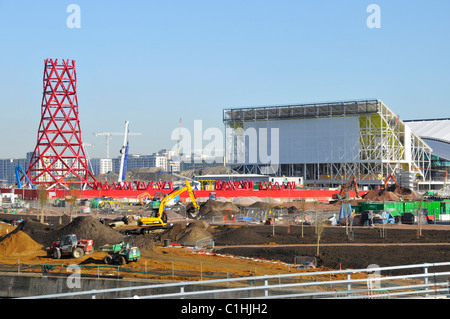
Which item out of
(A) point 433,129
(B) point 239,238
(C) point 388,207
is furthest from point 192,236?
(A) point 433,129

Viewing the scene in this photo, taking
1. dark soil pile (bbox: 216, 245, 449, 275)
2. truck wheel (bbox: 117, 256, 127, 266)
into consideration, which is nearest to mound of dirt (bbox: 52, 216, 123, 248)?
dark soil pile (bbox: 216, 245, 449, 275)

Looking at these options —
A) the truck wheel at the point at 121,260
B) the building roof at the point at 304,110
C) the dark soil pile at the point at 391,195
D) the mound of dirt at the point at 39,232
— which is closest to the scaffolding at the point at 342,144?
the building roof at the point at 304,110

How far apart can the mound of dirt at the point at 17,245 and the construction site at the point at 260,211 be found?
88 millimetres

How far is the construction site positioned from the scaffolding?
260mm

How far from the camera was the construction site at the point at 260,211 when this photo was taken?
3731 cm

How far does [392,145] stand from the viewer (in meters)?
140

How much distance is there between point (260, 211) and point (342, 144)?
68.5 meters

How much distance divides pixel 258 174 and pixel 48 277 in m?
121

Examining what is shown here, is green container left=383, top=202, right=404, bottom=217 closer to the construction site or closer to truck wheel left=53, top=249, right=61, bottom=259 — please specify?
the construction site

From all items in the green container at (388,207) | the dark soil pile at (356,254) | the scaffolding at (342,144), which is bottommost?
the dark soil pile at (356,254)

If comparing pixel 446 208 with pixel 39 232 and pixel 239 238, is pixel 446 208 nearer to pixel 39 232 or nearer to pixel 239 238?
pixel 239 238

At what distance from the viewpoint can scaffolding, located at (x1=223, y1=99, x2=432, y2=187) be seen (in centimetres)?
13850

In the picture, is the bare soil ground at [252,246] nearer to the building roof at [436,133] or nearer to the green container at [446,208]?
the green container at [446,208]

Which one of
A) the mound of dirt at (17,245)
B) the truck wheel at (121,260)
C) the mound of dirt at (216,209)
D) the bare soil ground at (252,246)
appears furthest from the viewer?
the mound of dirt at (216,209)
